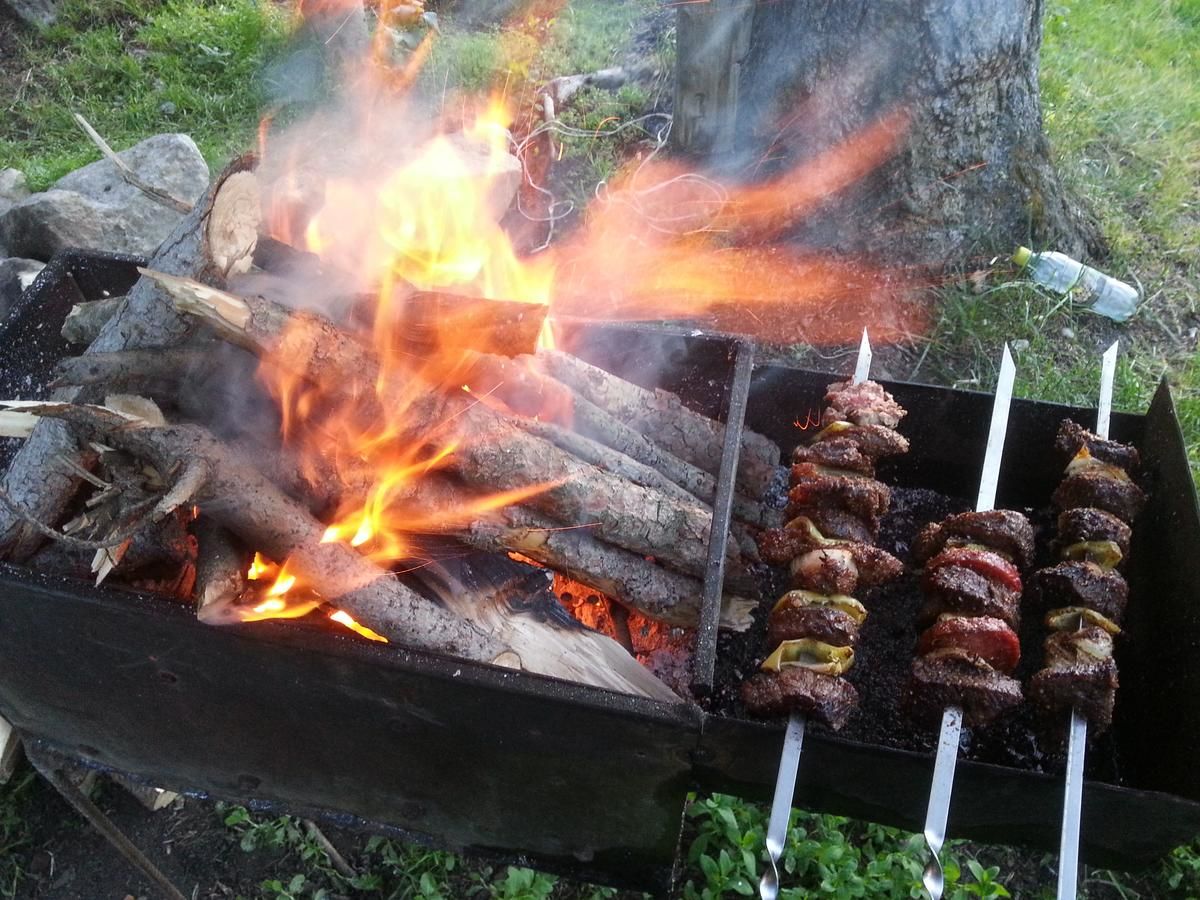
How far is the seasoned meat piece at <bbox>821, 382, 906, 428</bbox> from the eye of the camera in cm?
295

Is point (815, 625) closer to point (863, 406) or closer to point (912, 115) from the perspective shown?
point (863, 406)

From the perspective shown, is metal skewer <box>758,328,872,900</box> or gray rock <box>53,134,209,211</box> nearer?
metal skewer <box>758,328,872,900</box>

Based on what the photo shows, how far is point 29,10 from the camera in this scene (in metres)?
7.27

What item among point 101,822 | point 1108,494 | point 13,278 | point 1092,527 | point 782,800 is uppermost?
point 13,278

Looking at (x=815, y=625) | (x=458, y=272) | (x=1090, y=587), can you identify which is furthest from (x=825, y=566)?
(x=458, y=272)

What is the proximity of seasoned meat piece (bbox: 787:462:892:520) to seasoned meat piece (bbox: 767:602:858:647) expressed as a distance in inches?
14.9

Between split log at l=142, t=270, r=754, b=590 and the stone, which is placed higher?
the stone

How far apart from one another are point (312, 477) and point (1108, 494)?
2.39 m

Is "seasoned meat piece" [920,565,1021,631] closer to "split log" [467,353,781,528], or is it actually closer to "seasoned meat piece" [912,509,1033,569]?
"seasoned meat piece" [912,509,1033,569]

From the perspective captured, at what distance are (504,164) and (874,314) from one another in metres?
2.29

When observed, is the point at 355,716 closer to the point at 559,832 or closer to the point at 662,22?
the point at 559,832

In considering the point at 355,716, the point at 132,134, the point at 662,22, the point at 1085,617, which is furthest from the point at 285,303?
the point at 662,22

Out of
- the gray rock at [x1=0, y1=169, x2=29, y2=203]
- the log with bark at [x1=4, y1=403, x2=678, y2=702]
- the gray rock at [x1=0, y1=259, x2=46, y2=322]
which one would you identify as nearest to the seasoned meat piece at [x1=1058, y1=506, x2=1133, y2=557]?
the log with bark at [x1=4, y1=403, x2=678, y2=702]

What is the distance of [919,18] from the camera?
4.20 m
